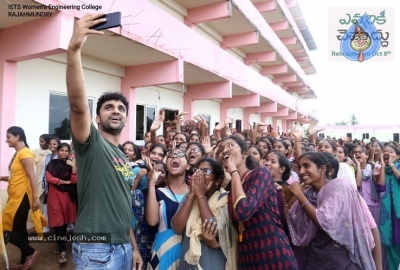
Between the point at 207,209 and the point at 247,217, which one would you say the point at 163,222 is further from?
the point at 247,217

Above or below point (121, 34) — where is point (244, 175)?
below

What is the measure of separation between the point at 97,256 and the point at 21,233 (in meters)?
2.76

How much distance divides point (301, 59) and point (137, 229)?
72.0 ft

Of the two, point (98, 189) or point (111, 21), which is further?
point (98, 189)

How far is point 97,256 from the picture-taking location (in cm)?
155

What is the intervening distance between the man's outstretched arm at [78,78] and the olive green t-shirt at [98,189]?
7cm

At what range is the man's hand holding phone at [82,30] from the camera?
1.35 meters

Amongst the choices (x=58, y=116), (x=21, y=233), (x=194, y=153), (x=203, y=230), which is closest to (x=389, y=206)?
(x=194, y=153)

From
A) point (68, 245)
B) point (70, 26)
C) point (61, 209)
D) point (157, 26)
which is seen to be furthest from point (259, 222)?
point (157, 26)

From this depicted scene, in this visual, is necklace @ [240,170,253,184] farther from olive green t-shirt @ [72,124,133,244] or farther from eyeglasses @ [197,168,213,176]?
olive green t-shirt @ [72,124,133,244]

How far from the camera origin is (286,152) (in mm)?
4484

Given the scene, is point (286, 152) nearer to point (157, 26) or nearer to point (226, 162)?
point (226, 162)

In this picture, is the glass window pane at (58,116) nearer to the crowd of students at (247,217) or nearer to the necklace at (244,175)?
the crowd of students at (247,217)

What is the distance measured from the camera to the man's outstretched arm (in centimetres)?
135
